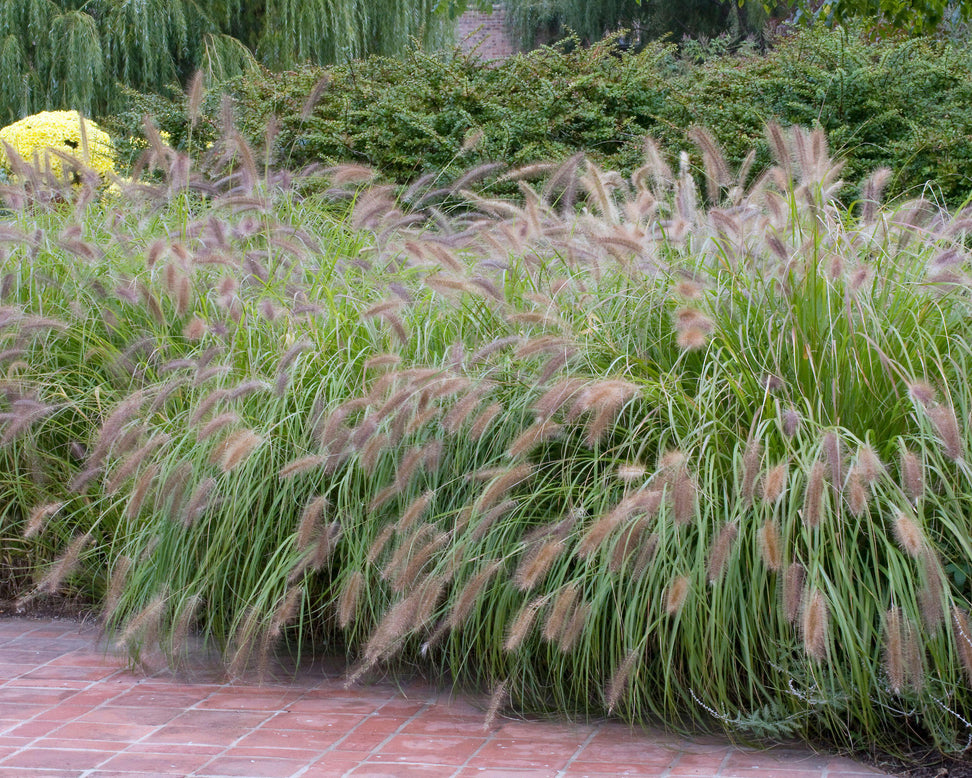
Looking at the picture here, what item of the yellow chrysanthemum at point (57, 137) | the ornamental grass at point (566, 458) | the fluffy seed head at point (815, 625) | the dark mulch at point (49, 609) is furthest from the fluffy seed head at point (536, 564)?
the yellow chrysanthemum at point (57, 137)

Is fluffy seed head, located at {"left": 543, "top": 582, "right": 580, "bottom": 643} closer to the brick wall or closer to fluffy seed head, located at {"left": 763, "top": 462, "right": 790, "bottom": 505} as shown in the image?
fluffy seed head, located at {"left": 763, "top": 462, "right": 790, "bottom": 505}

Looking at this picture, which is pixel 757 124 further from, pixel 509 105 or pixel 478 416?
pixel 478 416

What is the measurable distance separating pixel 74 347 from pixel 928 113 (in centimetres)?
627

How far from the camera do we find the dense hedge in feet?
26.9

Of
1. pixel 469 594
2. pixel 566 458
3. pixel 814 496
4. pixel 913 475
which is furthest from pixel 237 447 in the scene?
pixel 913 475

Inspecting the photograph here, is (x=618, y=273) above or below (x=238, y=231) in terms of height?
below

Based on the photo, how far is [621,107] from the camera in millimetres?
9094

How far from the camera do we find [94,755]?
3.25 meters

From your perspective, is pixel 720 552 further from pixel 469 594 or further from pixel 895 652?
pixel 469 594

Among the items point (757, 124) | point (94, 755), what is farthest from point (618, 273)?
point (757, 124)

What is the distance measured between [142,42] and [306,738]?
11831mm

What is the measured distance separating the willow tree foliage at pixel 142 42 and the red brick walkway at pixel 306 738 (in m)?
10.3

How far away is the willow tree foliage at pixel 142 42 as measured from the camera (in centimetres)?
1323

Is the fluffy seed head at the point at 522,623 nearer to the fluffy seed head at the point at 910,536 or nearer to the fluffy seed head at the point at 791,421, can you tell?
the fluffy seed head at the point at 791,421
